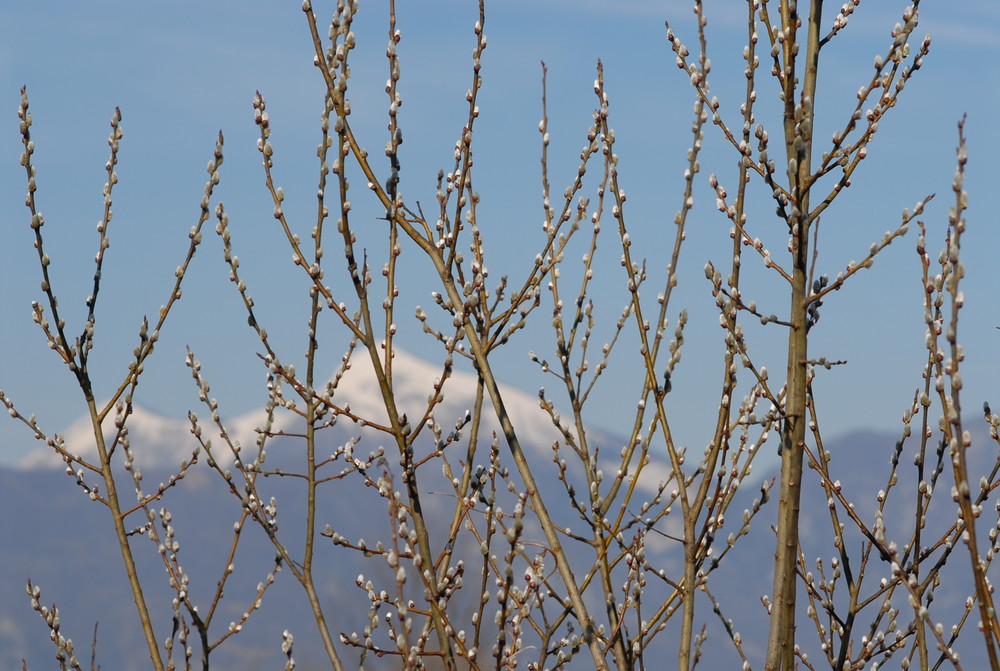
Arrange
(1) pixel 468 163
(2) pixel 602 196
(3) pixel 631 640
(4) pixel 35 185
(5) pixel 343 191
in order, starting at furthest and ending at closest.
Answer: (4) pixel 35 185 < (2) pixel 602 196 < (1) pixel 468 163 < (3) pixel 631 640 < (5) pixel 343 191

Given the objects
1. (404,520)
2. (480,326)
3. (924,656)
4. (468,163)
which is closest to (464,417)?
(480,326)

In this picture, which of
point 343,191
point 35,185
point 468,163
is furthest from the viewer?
point 35,185

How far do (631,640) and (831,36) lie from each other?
2.39 m

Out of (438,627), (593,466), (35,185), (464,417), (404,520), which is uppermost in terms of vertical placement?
(35,185)

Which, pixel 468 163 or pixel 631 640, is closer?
pixel 631 640

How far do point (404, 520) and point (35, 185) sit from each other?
107 inches

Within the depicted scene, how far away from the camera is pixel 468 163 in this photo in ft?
12.9

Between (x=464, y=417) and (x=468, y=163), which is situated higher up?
(x=468, y=163)

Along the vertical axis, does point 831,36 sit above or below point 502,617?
above

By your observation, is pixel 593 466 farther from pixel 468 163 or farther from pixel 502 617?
pixel 468 163

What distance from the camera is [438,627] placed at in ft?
10.3

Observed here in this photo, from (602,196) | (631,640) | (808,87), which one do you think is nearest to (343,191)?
(602,196)

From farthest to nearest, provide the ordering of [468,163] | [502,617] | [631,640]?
[468,163], [631,640], [502,617]

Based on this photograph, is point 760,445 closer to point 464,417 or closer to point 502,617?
point 464,417
